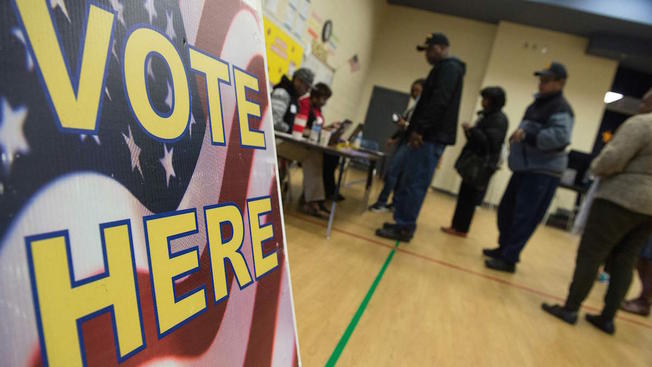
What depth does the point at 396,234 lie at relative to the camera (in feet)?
8.22

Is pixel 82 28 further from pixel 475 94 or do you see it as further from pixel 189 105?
pixel 475 94

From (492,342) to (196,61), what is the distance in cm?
148

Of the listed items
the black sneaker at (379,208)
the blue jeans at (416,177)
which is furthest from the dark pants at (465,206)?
the blue jeans at (416,177)

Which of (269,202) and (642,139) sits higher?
(642,139)

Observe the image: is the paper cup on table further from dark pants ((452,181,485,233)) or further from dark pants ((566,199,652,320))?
dark pants ((566,199,652,320))

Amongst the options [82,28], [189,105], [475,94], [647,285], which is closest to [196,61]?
[189,105]

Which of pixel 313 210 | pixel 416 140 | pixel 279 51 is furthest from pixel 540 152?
pixel 279 51

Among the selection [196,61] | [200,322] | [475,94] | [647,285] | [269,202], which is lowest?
[647,285]

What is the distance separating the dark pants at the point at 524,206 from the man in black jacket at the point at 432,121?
525 millimetres

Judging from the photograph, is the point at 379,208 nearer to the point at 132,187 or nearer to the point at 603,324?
the point at 603,324

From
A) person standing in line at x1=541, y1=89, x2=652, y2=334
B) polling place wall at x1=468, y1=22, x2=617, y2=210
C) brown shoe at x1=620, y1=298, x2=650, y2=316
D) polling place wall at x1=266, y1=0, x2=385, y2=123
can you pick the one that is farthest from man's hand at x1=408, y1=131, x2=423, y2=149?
polling place wall at x1=468, y1=22, x2=617, y2=210

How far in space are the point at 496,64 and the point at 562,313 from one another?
18.7ft

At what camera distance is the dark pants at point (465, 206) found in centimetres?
303

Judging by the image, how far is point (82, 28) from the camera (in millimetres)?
392
